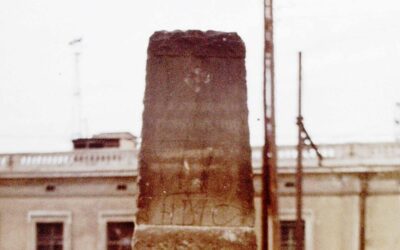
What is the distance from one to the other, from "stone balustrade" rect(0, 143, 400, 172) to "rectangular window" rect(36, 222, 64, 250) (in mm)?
1923

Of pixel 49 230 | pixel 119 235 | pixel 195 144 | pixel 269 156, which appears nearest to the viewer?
pixel 195 144

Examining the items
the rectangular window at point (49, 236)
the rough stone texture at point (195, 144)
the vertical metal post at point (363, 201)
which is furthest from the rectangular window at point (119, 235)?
the rough stone texture at point (195, 144)

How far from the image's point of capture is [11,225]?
707 inches

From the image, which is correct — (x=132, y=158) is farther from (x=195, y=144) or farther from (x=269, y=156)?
(x=195, y=144)

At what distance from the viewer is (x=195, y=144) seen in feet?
11.3

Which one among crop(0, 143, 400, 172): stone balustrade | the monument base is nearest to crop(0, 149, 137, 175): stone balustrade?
crop(0, 143, 400, 172): stone balustrade

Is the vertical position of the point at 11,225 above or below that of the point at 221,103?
below

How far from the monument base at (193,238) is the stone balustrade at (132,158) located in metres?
13.3

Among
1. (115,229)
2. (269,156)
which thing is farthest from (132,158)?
(269,156)

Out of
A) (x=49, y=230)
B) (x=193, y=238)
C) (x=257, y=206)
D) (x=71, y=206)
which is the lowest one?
(x=49, y=230)

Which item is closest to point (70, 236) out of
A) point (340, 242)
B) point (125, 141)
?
point (125, 141)

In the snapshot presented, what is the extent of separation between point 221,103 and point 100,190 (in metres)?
14.7

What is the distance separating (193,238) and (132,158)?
14357 millimetres

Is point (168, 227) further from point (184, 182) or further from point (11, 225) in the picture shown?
point (11, 225)
